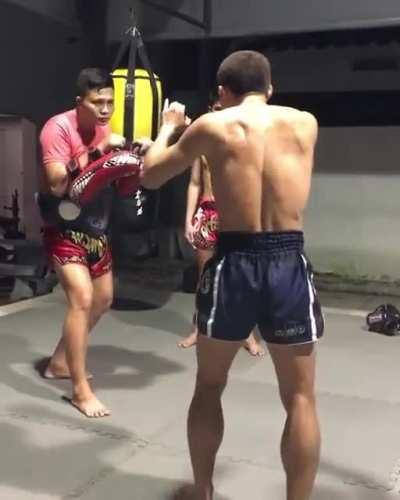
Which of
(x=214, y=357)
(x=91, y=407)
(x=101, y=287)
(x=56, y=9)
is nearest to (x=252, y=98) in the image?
(x=214, y=357)

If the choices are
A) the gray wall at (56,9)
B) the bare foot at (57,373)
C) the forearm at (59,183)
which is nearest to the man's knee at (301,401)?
the forearm at (59,183)

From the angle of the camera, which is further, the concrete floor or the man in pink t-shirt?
the man in pink t-shirt

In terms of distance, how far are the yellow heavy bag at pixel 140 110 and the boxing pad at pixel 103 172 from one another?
25cm

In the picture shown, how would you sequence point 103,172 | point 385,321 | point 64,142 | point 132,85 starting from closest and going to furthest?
point 103,172 < point 64,142 < point 132,85 < point 385,321

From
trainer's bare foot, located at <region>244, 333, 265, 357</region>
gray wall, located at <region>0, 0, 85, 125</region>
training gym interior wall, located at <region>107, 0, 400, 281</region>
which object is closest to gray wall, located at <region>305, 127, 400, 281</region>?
training gym interior wall, located at <region>107, 0, 400, 281</region>

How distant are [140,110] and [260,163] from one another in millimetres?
1340

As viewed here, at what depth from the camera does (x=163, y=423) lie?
2.85 m

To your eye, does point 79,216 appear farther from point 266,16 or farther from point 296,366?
point 266,16

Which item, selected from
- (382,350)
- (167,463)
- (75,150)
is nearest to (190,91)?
(382,350)

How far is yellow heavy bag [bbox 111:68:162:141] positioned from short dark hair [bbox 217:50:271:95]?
113cm

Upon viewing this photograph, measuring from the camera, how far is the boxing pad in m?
2.76

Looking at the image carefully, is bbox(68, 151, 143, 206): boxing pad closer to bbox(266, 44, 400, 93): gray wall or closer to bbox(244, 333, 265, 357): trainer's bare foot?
bbox(244, 333, 265, 357): trainer's bare foot

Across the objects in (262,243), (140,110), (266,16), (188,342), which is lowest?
(188,342)

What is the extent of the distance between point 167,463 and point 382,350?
194cm
